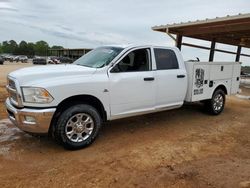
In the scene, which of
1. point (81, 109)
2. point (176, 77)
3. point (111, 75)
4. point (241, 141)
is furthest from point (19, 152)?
point (241, 141)

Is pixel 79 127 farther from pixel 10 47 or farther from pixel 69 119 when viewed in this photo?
pixel 10 47

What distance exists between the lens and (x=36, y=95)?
418 centimetres

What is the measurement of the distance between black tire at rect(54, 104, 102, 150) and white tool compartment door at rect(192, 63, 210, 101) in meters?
3.01

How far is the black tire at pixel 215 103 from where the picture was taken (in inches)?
295

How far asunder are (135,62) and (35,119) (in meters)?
2.47

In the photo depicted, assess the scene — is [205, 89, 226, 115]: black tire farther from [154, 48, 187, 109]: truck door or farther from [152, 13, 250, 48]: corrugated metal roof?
[152, 13, 250, 48]: corrugated metal roof

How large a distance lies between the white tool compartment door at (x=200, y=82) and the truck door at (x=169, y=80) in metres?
0.38

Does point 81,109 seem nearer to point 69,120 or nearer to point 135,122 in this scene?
point 69,120

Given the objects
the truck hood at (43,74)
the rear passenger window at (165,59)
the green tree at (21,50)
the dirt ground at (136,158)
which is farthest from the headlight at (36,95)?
the green tree at (21,50)

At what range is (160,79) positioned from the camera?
227 inches

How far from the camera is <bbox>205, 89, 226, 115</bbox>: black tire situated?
24.6 ft

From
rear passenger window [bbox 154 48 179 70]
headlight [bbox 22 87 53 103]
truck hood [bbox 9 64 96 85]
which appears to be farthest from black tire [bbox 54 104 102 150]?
rear passenger window [bbox 154 48 179 70]

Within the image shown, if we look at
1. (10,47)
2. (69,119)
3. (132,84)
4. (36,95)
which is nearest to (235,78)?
(132,84)

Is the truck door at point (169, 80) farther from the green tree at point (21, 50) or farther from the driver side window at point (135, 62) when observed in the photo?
the green tree at point (21, 50)
